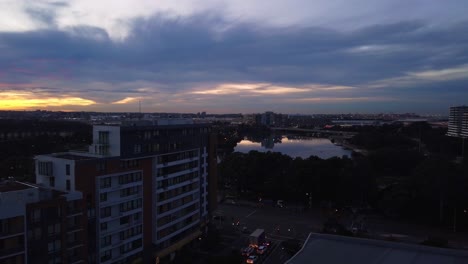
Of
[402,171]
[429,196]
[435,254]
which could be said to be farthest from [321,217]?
[402,171]

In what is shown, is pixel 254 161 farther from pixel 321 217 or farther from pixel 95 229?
pixel 95 229

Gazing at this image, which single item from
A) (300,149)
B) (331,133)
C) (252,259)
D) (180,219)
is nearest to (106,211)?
(180,219)

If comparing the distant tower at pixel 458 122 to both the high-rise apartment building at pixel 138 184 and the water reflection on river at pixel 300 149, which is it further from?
the high-rise apartment building at pixel 138 184

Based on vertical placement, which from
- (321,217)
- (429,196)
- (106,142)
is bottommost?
(321,217)

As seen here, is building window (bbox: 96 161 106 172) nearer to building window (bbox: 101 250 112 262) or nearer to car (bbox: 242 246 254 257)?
building window (bbox: 101 250 112 262)

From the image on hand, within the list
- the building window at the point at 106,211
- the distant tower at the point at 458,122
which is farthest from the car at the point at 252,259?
the distant tower at the point at 458,122

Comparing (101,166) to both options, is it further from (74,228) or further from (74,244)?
(74,244)
